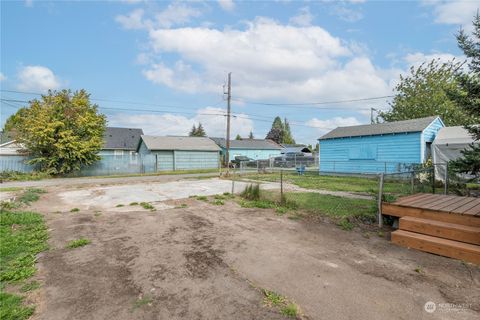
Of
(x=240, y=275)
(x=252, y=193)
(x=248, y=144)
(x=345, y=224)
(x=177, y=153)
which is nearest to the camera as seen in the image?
(x=240, y=275)

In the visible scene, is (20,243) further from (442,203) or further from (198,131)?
(198,131)

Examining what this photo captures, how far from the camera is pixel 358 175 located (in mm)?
17750

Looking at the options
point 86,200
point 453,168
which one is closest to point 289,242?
point 453,168

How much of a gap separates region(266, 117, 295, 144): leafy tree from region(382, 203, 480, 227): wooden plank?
210 feet

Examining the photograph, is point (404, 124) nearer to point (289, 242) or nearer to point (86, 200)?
point (289, 242)

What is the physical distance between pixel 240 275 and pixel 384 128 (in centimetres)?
1680

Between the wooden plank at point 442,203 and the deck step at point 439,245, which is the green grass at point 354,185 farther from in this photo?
the deck step at point 439,245

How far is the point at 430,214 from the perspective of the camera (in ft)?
15.5

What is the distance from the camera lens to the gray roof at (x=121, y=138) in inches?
1396

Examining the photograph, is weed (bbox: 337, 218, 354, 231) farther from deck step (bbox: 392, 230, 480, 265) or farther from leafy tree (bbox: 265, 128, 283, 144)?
leafy tree (bbox: 265, 128, 283, 144)

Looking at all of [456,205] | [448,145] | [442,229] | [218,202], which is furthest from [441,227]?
[448,145]

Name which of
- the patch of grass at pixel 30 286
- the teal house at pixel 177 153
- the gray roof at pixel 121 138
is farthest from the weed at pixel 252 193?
the gray roof at pixel 121 138

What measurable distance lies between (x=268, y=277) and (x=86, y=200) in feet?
29.3

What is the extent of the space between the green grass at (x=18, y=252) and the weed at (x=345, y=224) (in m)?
5.23
